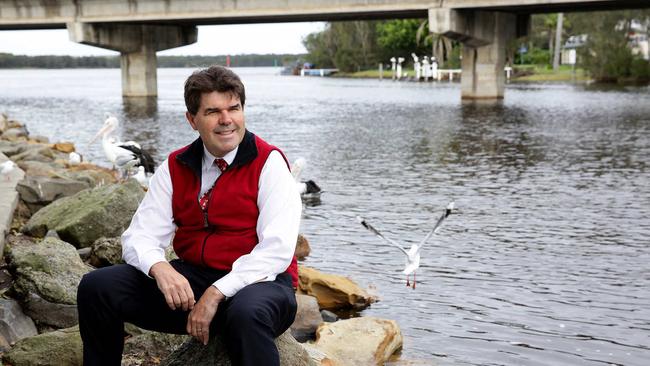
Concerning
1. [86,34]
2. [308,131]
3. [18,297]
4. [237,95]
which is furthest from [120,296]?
[86,34]

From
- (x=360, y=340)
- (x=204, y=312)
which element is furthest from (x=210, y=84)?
(x=360, y=340)

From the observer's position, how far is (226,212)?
421cm

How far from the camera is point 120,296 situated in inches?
163

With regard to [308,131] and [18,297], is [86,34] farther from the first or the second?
[18,297]

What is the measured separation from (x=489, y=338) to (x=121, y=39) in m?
47.8

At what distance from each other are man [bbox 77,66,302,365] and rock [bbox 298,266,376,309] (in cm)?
401

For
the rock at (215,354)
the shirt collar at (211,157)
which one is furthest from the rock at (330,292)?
the shirt collar at (211,157)

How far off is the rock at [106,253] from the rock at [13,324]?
1474mm

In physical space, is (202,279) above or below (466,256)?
above

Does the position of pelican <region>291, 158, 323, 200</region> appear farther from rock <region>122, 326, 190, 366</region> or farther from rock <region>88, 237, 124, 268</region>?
rock <region>122, 326, 190, 366</region>

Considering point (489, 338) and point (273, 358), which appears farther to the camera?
point (489, 338)

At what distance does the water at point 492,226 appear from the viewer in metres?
7.60

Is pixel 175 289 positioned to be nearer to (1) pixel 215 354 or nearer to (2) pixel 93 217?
(1) pixel 215 354

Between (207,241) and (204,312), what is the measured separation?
39 cm
